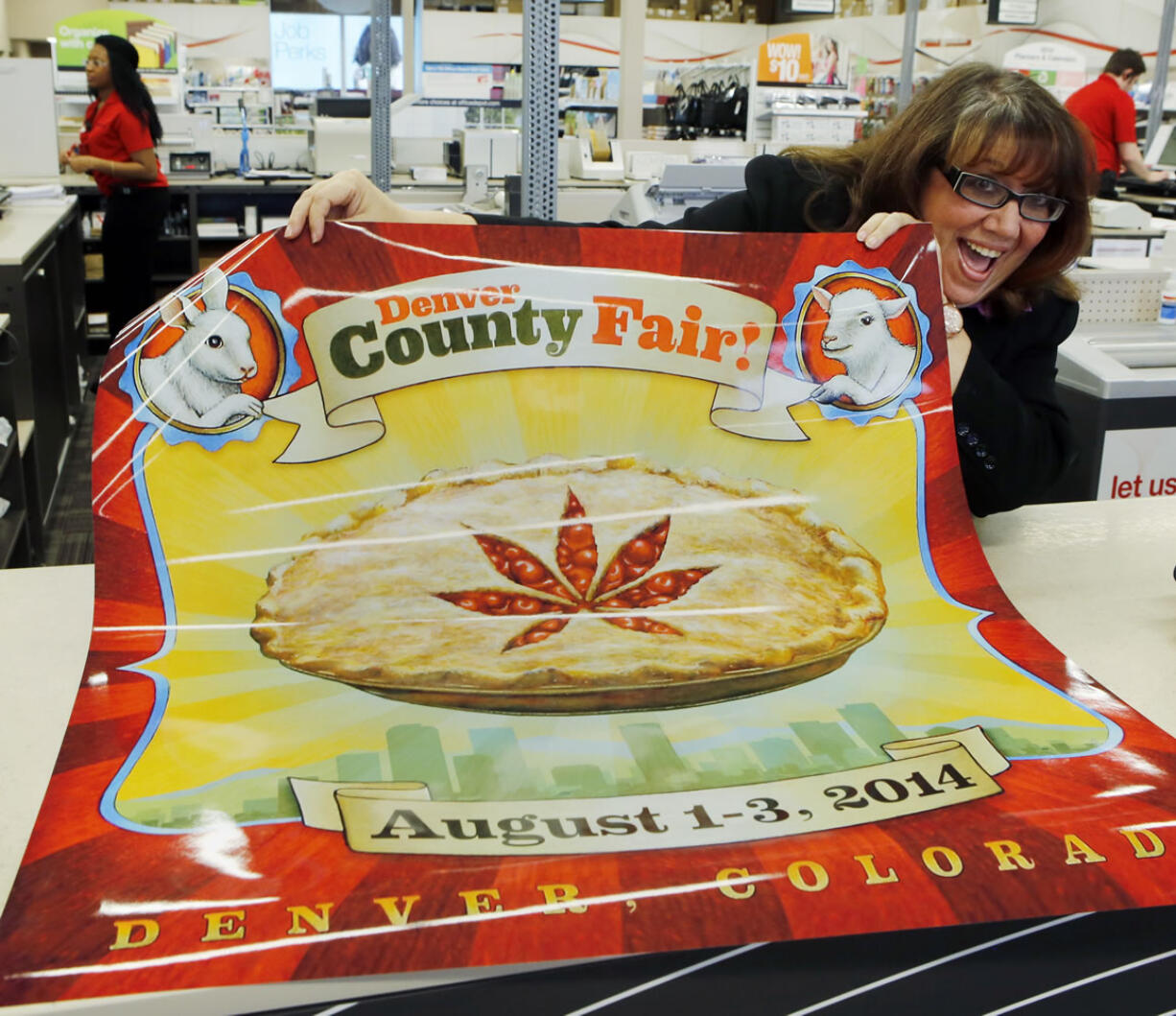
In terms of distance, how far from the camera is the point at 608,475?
1.25m

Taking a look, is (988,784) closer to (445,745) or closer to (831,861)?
(831,861)

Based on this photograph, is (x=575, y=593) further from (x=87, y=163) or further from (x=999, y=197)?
(x=87, y=163)

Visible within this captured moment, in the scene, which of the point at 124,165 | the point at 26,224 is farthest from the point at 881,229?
the point at 124,165

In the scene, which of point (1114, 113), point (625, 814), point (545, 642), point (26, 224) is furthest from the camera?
point (1114, 113)

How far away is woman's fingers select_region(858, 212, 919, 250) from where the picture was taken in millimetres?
1388

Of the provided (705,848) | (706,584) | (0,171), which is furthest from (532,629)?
(0,171)

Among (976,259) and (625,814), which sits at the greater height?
(976,259)

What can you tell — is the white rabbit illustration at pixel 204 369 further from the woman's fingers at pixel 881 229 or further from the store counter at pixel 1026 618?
the woman's fingers at pixel 881 229

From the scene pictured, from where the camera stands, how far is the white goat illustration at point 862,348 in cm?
133

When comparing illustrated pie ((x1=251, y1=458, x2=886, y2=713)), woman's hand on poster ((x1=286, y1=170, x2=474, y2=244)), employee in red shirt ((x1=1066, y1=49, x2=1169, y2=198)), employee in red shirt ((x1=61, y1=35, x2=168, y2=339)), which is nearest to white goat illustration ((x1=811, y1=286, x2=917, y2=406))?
illustrated pie ((x1=251, y1=458, x2=886, y2=713))

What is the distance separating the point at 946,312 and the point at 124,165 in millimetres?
5092

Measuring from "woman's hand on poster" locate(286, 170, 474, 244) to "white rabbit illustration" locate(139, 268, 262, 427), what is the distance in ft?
0.46

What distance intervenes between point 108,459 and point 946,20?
13.4 meters

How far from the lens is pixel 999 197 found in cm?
153
